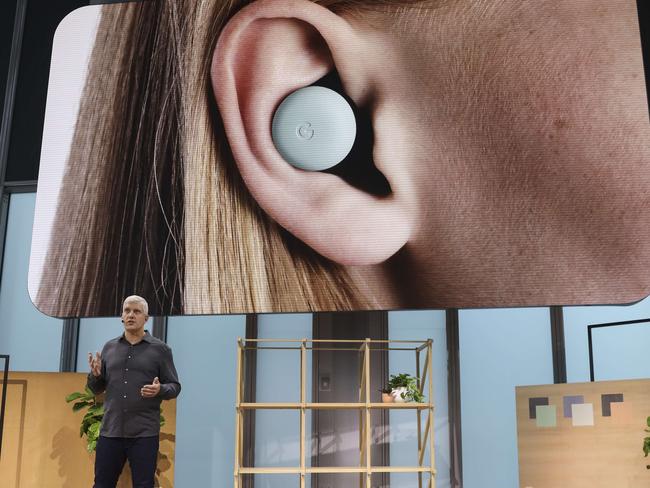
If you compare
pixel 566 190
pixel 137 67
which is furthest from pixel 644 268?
pixel 137 67

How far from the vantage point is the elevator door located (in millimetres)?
3891

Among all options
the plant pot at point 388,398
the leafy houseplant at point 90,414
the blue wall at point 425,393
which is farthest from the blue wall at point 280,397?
the leafy houseplant at point 90,414

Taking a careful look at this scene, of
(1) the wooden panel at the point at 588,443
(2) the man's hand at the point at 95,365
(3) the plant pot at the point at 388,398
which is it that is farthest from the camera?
(3) the plant pot at the point at 388,398

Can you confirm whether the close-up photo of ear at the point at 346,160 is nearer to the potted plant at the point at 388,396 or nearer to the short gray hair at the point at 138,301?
the short gray hair at the point at 138,301

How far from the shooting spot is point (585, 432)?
3.18 metres

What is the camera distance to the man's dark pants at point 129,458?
2768 millimetres

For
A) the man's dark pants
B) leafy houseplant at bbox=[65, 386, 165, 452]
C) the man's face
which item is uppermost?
the man's face

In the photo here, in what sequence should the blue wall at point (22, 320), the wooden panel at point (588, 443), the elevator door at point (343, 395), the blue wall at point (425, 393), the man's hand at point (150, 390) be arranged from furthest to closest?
the blue wall at point (22, 320) < the blue wall at point (425, 393) < the elevator door at point (343, 395) < the wooden panel at point (588, 443) < the man's hand at point (150, 390)

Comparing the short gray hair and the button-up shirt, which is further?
the short gray hair

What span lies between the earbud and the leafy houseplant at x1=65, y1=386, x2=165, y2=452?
127 cm

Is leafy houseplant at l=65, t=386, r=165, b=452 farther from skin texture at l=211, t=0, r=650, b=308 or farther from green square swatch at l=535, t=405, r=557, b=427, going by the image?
green square swatch at l=535, t=405, r=557, b=427

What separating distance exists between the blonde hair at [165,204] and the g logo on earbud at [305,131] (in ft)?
1.09

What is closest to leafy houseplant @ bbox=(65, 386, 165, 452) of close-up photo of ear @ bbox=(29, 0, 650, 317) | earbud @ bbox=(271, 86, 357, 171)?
close-up photo of ear @ bbox=(29, 0, 650, 317)

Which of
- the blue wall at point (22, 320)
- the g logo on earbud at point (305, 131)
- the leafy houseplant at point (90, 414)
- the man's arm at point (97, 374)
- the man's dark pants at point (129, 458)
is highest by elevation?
the g logo on earbud at point (305, 131)
